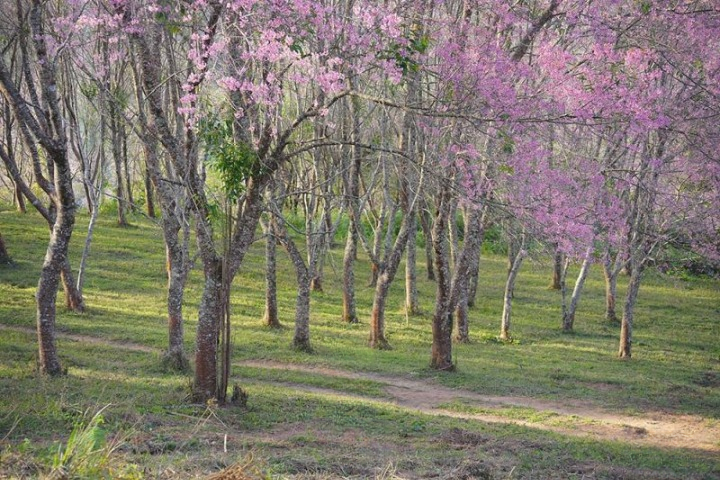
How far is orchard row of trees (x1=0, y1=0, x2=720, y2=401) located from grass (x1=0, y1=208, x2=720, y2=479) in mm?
1000

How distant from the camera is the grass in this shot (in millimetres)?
7520

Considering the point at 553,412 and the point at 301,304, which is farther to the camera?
the point at 301,304

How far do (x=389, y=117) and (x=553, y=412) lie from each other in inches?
237

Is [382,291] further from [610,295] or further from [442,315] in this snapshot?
[610,295]

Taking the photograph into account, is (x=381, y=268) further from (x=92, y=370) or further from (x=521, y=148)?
(x=92, y=370)

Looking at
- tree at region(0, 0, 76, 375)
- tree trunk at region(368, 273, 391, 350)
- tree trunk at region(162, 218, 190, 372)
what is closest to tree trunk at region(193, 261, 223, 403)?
tree at region(0, 0, 76, 375)

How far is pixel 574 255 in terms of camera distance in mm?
11344

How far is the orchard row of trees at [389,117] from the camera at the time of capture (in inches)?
363

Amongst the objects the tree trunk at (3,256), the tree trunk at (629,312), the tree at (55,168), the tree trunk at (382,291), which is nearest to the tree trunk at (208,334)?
the tree at (55,168)

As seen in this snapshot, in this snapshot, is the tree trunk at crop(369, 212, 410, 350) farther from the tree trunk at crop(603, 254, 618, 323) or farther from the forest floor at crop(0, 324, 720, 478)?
the tree trunk at crop(603, 254, 618, 323)

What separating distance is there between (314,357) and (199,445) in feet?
27.7

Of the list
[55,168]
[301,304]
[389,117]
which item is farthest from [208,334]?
[301,304]

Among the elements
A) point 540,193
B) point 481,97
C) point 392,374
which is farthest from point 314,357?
point 481,97

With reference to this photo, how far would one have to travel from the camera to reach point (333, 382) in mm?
13633
